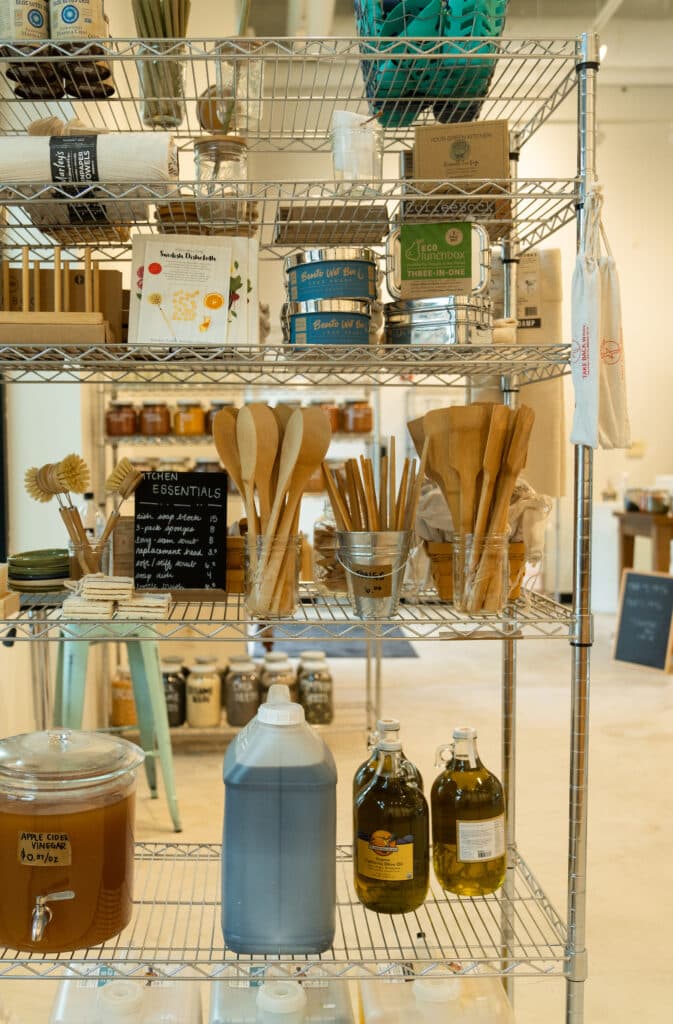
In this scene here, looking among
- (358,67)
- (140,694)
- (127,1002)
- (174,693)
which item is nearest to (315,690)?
(174,693)

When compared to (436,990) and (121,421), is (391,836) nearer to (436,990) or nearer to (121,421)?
(436,990)

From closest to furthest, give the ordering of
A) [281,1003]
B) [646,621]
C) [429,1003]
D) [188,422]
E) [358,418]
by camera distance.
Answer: [281,1003], [429,1003], [188,422], [358,418], [646,621]

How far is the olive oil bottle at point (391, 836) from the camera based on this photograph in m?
1.64

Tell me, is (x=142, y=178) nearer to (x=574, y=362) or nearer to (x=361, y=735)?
(x=574, y=362)

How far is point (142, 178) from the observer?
152 centimetres

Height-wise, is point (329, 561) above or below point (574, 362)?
below

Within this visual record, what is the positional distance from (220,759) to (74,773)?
2.36m

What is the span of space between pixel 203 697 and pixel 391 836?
2274 millimetres

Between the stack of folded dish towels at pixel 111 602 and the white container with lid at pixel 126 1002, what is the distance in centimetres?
58

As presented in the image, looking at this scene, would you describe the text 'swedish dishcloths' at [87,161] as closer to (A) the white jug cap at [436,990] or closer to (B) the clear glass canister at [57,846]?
(B) the clear glass canister at [57,846]

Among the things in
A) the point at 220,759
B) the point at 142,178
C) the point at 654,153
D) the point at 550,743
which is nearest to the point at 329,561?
the point at 142,178

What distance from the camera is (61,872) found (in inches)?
60.3

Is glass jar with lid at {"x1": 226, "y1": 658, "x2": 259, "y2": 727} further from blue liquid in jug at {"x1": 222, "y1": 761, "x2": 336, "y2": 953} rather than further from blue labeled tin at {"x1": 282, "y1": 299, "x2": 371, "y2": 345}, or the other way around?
blue labeled tin at {"x1": 282, "y1": 299, "x2": 371, "y2": 345}

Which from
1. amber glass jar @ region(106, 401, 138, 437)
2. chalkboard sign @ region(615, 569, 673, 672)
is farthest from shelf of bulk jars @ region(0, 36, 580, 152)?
chalkboard sign @ region(615, 569, 673, 672)
